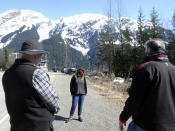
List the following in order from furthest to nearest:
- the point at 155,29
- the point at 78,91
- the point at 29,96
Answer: the point at 155,29, the point at 78,91, the point at 29,96

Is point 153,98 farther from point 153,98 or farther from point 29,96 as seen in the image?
point 29,96

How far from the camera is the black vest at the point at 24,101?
322 centimetres

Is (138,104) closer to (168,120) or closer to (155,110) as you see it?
(155,110)

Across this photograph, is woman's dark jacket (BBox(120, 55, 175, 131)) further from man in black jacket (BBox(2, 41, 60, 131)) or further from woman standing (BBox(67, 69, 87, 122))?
woman standing (BBox(67, 69, 87, 122))

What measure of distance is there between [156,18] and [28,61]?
43946mm

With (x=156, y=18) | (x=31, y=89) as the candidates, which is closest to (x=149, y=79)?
(x=31, y=89)

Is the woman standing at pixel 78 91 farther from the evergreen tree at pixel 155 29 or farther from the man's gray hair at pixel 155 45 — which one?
the evergreen tree at pixel 155 29

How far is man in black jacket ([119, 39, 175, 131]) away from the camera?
10.7 ft

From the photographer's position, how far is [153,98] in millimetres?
3281

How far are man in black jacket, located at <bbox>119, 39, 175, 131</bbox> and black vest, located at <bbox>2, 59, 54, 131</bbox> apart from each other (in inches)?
44.1

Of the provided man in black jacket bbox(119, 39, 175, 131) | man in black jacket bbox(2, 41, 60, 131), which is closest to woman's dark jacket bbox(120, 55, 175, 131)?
man in black jacket bbox(119, 39, 175, 131)

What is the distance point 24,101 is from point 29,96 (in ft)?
0.30

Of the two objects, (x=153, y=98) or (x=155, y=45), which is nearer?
(x=153, y=98)

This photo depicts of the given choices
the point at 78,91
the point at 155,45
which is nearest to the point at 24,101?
the point at 155,45
